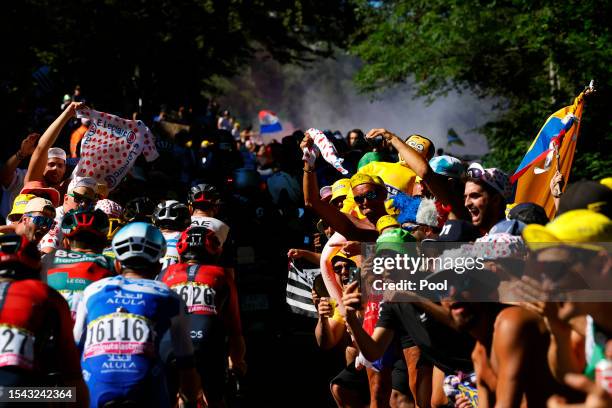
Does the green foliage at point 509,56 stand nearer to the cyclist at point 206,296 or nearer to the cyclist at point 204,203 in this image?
the cyclist at point 204,203

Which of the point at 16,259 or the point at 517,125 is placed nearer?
the point at 16,259

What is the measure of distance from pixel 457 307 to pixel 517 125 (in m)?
14.8

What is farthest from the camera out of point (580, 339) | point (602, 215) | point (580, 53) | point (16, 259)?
point (580, 53)

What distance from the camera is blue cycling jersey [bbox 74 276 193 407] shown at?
6.51 m

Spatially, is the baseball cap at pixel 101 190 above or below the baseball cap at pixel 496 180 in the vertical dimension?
above

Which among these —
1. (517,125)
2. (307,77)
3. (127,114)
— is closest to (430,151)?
(517,125)

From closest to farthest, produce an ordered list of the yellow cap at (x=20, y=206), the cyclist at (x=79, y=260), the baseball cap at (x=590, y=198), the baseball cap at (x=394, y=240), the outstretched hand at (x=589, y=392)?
the outstretched hand at (x=589, y=392) < the baseball cap at (x=590, y=198) < the cyclist at (x=79, y=260) < the baseball cap at (x=394, y=240) < the yellow cap at (x=20, y=206)

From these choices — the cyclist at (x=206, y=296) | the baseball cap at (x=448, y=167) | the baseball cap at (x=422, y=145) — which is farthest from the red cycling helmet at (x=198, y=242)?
the baseball cap at (x=422, y=145)

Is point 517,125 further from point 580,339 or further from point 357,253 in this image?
point 580,339

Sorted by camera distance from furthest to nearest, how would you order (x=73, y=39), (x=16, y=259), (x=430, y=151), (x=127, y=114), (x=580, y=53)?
(x=73, y=39), (x=127, y=114), (x=580, y=53), (x=430, y=151), (x=16, y=259)

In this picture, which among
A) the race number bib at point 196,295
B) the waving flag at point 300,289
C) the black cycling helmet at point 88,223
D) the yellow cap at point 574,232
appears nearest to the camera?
the yellow cap at point 574,232

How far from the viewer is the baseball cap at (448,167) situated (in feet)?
30.1

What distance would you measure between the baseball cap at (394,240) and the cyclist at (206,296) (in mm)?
1357

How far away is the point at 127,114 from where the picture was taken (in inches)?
1077
